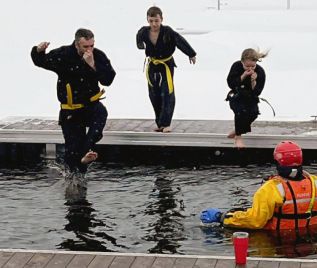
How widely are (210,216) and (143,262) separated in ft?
5.33

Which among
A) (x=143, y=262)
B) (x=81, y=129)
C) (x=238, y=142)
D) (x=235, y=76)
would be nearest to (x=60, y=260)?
(x=143, y=262)

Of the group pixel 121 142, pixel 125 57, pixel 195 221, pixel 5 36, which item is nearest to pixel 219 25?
pixel 5 36

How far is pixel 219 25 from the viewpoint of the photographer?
32250 mm

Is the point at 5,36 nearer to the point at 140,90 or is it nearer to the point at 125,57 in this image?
the point at 125,57

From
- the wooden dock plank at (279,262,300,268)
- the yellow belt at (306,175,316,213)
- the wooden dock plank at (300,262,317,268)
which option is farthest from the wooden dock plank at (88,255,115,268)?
the yellow belt at (306,175,316,213)

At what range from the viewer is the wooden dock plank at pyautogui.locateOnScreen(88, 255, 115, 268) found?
713cm

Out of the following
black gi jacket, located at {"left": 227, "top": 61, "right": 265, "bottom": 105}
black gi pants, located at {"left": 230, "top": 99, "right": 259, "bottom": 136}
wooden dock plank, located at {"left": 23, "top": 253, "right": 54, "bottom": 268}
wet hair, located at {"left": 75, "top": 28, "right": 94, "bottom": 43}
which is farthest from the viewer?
black gi pants, located at {"left": 230, "top": 99, "right": 259, "bottom": 136}

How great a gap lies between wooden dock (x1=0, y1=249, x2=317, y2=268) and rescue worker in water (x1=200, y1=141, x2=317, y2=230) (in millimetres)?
1061

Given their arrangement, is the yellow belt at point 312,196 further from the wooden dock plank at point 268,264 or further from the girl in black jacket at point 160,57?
the girl in black jacket at point 160,57

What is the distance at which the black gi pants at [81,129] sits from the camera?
418 inches

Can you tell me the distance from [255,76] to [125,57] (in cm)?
1199

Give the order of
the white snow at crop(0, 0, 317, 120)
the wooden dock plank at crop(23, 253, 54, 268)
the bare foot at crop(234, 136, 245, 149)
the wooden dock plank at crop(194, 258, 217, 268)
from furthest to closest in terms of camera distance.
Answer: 1. the white snow at crop(0, 0, 317, 120)
2. the bare foot at crop(234, 136, 245, 149)
3. the wooden dock plank at crop(23, 253, 54, 268)
4. the wooden dock plank at crop(194, 258, 217, 268)

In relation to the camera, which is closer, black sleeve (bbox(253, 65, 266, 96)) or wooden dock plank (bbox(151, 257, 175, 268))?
wooden dock plank (bbox(151, 257, 175, 268))

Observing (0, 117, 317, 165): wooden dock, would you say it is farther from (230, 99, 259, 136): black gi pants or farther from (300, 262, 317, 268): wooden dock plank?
(300, 262, 317, 268): wooden dock plank
